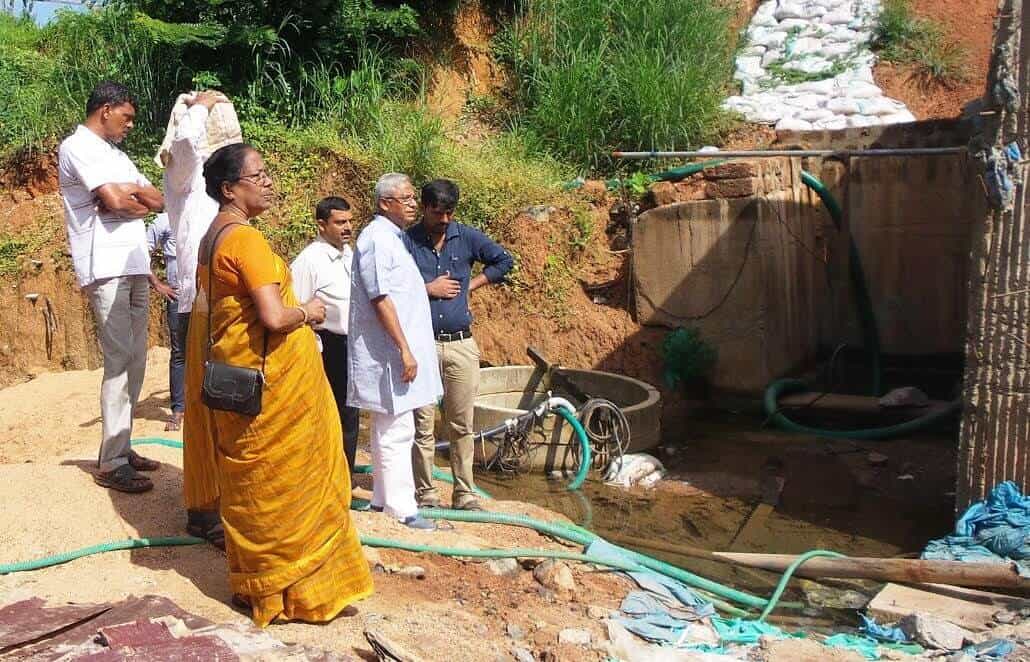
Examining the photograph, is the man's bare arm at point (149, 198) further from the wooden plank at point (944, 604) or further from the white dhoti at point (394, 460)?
the wooden plank at point (944, 604)

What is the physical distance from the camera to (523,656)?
4.03 metres

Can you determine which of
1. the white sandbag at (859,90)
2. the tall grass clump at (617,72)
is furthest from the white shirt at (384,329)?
the white sandbag at (859,90)

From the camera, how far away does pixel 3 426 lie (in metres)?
8.34

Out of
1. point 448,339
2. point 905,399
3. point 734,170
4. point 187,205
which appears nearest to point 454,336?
point 448,339

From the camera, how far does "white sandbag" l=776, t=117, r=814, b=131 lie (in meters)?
11.5

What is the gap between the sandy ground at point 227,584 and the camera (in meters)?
4.03

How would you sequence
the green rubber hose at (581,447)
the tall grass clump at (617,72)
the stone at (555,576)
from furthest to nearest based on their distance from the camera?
the tall grass clump at (617,72), the green rubber hose at (581,447), the stone at (555,576)

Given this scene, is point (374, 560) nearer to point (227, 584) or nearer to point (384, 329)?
point (227, 584)

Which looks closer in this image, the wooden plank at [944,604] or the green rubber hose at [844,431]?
the wooden plank at [944,604]

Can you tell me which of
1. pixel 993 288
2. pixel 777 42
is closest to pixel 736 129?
pixel 777 42

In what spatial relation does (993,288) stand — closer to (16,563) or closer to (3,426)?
(16,563)

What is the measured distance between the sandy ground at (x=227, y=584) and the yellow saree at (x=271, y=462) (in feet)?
0.59

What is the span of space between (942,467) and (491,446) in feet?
12.0

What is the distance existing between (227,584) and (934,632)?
326 cm
